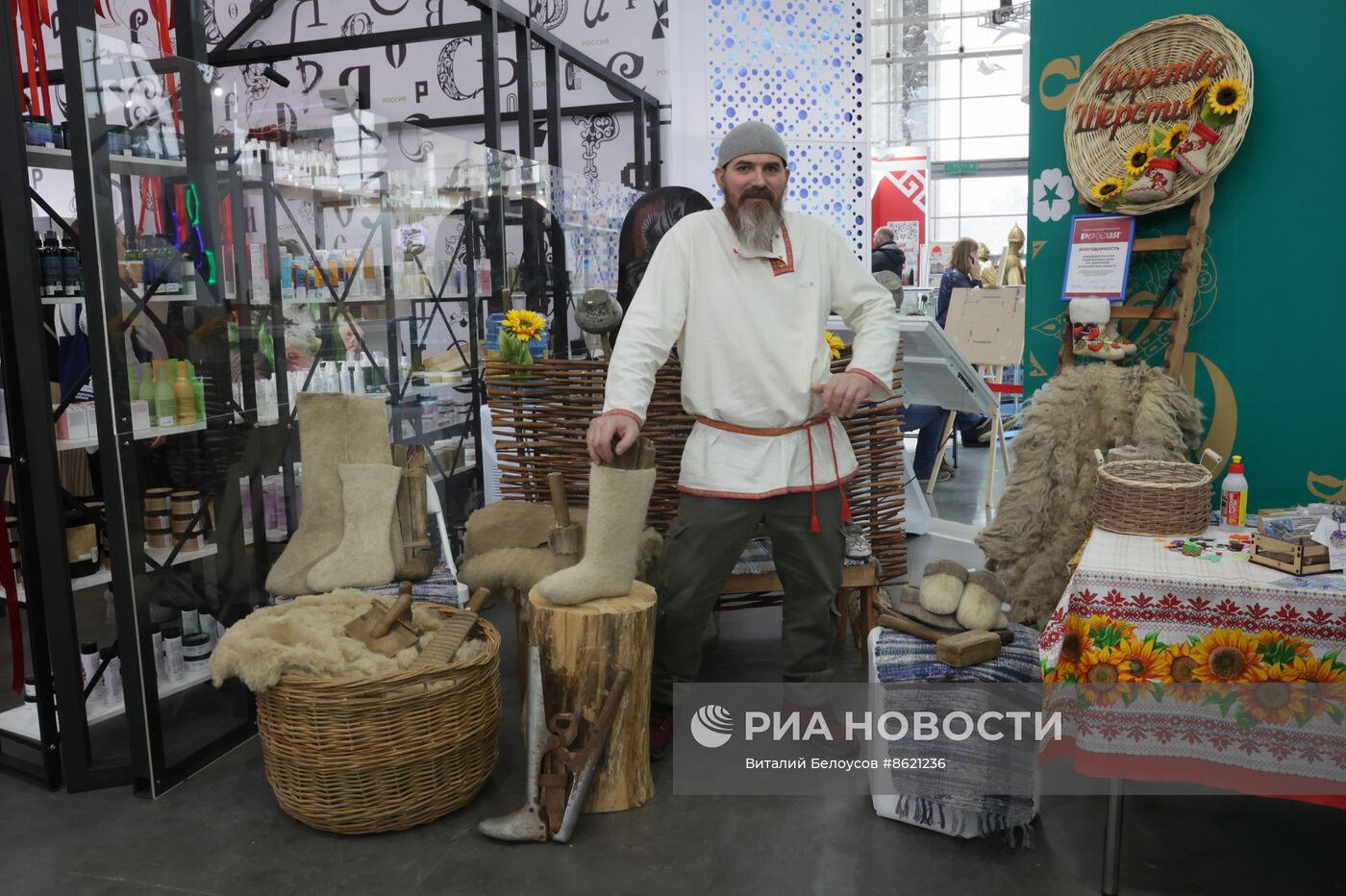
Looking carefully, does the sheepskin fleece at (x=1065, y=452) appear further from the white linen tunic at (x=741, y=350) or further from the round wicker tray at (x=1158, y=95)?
the white linen tunic at (x=741, y=350)

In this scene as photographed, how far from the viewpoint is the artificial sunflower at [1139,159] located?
2.95m

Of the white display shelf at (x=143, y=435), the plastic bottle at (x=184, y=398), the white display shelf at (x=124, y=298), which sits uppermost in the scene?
the white display shelf at (x=124, y=298)

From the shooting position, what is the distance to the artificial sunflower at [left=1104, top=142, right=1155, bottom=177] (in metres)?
2.95

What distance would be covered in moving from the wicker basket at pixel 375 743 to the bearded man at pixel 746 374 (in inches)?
23.6

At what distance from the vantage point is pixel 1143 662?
2.03 m

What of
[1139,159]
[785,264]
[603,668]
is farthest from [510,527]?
[1139,159]

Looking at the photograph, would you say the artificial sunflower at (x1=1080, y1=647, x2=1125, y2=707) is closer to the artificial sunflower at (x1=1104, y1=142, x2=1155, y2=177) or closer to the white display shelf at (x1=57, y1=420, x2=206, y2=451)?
the artificial sunflower at (x1=1104, y1=142, x2=1155, y2=177)

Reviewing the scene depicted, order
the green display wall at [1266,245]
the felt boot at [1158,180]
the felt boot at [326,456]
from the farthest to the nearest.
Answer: the felt boot at [326,456], the felt boot at [1158,180], the green display wall at [1266,245]

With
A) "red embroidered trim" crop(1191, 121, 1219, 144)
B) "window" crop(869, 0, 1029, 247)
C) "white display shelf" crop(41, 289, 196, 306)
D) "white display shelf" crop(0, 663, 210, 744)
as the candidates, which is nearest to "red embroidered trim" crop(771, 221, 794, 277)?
"red embroidered trim" crop(1191, 121, 1219, 144)

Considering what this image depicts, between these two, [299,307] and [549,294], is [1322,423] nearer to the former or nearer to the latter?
[299,307]

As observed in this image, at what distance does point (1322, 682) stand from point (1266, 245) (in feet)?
4.82

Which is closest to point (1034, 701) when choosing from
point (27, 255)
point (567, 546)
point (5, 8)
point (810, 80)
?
point (567, 546)

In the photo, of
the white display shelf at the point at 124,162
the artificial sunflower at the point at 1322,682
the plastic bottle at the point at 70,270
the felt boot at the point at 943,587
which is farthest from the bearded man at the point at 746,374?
the plastic bottle at the point at 70,270

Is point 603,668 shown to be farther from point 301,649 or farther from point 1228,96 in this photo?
point 1228,96
